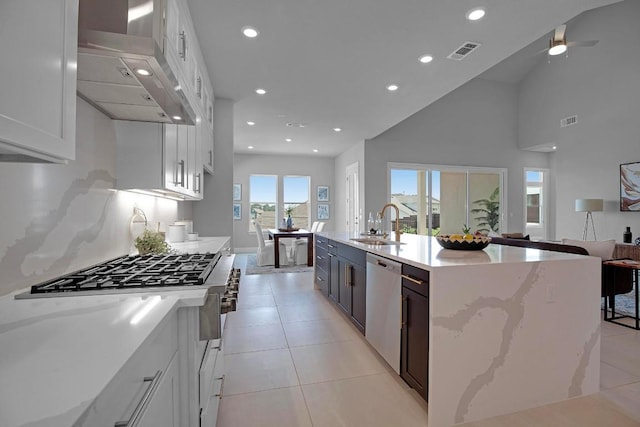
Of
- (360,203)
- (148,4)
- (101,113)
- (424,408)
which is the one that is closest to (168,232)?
(101,113)

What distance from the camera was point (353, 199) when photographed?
8.15 metres

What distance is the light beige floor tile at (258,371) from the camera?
7.01 feet

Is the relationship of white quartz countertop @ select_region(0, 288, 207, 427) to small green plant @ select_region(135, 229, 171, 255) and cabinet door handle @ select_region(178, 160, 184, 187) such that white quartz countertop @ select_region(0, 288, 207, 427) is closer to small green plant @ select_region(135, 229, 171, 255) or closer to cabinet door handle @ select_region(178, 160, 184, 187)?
small green plant @ select_region(135, 229, 171, 255)

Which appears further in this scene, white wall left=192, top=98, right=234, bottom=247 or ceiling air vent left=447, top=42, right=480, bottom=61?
white wall left=192, top=98, right=234, bottom=247

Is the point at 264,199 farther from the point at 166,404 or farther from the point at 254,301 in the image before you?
the point at 166,404

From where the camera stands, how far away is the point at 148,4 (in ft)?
Answer: 4.81

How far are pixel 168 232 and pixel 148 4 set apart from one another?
2069mm

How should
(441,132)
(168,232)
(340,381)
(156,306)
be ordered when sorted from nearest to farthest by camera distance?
(156,306)
(340,381)
(168,232)
(441,132)

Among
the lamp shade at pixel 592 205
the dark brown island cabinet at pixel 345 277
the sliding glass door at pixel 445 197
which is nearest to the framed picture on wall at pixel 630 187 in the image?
the lamp shade at pixel 592 205

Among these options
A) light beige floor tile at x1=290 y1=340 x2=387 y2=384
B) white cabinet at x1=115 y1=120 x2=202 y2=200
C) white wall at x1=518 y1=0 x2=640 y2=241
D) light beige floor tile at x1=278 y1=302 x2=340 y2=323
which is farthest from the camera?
white wall at x1=518 y1=0 x2=640 y2=241

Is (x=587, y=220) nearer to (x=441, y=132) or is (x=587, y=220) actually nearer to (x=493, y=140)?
(x=493, y=140)

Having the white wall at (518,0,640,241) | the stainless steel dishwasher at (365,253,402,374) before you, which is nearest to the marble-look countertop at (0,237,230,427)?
the stainless steel dishwasher at (365,253,402,374)

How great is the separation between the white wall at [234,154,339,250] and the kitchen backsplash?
7.04m

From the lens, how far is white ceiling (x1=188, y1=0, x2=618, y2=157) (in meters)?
2.71
